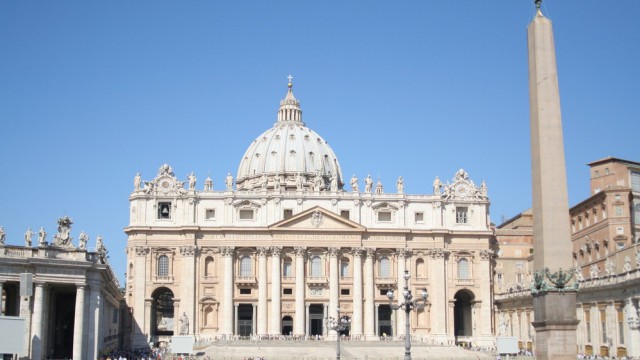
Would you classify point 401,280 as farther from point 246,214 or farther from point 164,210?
point 164,210

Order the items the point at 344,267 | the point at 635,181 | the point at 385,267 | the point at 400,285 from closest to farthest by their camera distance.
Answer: the point at 635,181 → the point at 400,285 → the point at 344,267 → the point at 385,267

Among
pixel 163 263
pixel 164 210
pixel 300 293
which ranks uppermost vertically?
pixel 164 210

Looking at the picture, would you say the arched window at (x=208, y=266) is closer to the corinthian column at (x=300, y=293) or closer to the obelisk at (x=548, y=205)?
the corinthian column at (x=300, y=293)

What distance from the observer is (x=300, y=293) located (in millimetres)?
94000

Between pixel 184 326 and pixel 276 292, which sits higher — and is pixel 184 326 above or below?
below

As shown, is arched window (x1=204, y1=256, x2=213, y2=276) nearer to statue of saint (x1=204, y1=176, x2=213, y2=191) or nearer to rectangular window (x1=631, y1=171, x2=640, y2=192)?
statue of saint (x1=204, y1=176, x2=213, y2=191)

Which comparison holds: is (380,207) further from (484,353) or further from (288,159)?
(288,159)

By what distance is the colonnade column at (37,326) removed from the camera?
48719mm

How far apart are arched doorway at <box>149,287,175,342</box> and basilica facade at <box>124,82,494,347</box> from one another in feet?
1.31

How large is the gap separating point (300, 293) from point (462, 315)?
18.7 m

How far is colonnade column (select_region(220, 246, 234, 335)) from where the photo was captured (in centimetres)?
9281

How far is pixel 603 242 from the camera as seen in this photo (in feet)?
263

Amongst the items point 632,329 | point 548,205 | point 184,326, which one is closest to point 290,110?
point 184,326

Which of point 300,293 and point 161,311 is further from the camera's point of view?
point 161,311
